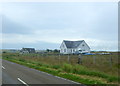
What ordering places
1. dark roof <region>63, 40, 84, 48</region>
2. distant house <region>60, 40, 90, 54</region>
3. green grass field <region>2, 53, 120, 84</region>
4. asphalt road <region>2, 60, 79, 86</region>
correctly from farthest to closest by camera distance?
dark roof <region>63, 40, 84, 48</region>
distant house <region>60, 40, 90, 54</region>
green grass field <region>2, 53, 120, 84</region>
asphalt road <region>2, 60, 79, 86</region>

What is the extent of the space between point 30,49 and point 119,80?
108m

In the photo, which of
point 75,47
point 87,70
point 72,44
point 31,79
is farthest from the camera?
point 72,44

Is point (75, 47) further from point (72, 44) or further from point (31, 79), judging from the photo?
point (31, 79)

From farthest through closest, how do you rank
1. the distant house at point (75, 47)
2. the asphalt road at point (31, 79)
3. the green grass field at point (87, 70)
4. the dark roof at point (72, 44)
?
the dark roof at point (72, 44) < the distant house at point (75, 47) < the green grass field at point (87, 70) < the asphalt road at point (31, 79)

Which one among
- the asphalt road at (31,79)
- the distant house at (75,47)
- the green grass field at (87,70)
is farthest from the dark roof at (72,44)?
the asphalt road at (31,79)

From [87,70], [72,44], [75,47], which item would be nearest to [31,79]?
[87,70]

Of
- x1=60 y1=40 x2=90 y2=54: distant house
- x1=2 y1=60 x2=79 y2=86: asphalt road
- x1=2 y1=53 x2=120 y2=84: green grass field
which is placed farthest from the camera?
x1=60 y1=40 x2=90 y2=54: distant house

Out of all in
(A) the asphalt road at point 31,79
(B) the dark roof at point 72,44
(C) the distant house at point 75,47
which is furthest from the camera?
(B) the dark roof at point 72,44

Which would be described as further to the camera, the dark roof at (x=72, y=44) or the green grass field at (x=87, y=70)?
the dark roof at (x=72, y=44)

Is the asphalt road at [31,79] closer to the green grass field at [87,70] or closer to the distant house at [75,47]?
the green grass field at [87,70]

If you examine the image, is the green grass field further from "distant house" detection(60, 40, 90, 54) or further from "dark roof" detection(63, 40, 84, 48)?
"dark roof" detection(63, 40, 84, 48)

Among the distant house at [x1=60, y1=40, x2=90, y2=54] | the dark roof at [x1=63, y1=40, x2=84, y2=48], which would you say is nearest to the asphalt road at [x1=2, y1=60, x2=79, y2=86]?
the distant house at [x1=60, y1=40, x2=90, y2=54]

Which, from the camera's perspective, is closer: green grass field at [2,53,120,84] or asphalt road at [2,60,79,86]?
asphalt road at [2,60,79,86]

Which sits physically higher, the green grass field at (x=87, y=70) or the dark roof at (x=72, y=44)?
the dark roof at (x=72, y=44)
